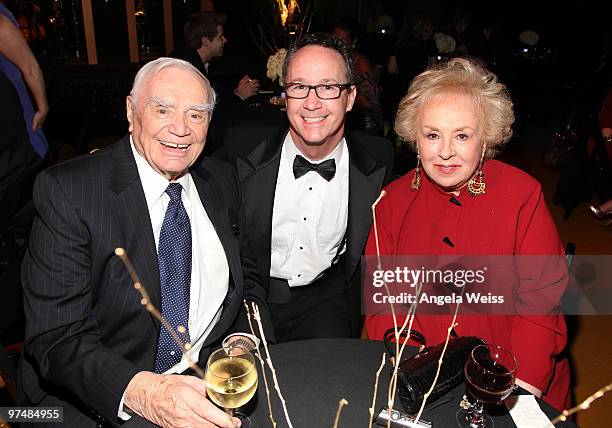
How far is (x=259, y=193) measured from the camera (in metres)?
2.34

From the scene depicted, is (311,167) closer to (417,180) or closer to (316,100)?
(316,100)

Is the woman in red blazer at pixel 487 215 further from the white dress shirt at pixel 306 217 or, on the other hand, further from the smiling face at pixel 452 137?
the white dress shirt at pixel 306 217

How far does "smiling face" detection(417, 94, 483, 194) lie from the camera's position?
1.87 m

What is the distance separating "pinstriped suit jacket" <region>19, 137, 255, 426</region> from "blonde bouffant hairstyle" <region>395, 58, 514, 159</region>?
117 cm

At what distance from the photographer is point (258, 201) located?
2338 millimetres

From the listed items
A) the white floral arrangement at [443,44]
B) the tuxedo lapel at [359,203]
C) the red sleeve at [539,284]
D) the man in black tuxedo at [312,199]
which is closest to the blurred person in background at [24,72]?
the man in black tuxedo at [312,199]

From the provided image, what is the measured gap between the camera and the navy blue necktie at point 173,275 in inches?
68.6

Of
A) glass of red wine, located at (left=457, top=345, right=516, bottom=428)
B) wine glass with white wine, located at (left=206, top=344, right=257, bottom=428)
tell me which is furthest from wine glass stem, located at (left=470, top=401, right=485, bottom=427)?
wine glass with white wine, located at (left=206, top=344, right=257, bottom=428)

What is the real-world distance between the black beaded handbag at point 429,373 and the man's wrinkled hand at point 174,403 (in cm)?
49

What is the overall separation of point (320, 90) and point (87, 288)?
1274 millimetres

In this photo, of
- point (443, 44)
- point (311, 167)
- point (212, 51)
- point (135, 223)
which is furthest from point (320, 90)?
point (443, 44)

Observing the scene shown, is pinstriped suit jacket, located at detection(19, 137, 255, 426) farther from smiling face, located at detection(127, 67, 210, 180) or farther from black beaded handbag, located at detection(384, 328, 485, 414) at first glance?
black beaded handbag, located at detection(384, 328, 485, 414)

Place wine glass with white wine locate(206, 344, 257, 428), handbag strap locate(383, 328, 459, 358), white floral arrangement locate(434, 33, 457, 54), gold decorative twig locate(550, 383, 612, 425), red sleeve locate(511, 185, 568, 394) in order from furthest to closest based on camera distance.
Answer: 1. white floral arrangement locate(434, 33, 457, 54)
2. red sleeve locate(511, 185, 568, 394)
3. handbag strap locate(383, 328, 459, 358)
4. wine glass with white wine locate(206, 344, 257, 428)
5. gold decorative twig locate(550, 383, 612, 425)

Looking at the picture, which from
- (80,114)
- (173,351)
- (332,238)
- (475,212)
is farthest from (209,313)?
(80,114)
